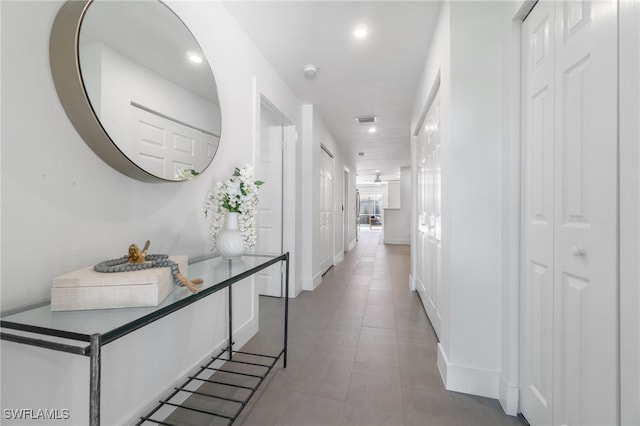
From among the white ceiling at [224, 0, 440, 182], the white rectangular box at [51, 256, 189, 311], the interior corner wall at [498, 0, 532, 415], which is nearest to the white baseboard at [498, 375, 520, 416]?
the interior corner wall at [498, 0, 532, 415]

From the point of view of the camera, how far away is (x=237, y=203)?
5.21 ft

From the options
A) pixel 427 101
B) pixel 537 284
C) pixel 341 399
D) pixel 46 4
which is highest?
pixel 427 101

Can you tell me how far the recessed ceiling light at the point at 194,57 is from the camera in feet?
4.96

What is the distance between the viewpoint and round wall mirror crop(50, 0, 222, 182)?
96cm

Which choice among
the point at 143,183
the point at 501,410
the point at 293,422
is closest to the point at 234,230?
the point at 143,183

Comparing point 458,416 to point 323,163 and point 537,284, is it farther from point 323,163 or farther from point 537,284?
point 323,163

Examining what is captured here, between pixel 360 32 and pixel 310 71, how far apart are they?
709mm

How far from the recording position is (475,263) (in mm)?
1577

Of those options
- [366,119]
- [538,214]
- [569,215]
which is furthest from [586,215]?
[366,119]

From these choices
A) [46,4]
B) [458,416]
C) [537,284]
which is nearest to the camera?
[46,4]

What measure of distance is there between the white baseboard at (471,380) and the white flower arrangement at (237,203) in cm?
146

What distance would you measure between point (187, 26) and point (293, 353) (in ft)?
7.52

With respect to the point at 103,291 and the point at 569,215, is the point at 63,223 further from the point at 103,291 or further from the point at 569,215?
Answer: the point at 569,215

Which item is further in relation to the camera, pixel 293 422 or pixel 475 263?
pixel 475 263
